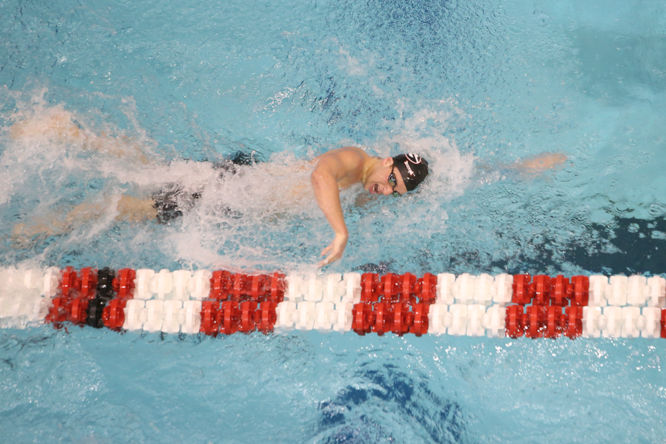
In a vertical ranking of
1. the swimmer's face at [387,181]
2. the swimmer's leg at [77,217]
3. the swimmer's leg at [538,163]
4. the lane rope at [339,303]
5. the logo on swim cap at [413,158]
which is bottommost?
the lane rope at [339,303]

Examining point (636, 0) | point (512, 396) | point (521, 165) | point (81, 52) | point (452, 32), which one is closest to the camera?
point (512, 396)

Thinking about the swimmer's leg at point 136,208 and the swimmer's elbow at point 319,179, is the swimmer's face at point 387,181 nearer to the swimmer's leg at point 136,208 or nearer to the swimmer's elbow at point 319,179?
the swimmer's elbow at point 319,179

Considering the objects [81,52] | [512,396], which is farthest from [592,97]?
[81,52]

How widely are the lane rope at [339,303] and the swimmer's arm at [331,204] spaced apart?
384 mm

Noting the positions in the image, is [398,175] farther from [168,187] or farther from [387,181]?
[168,187]

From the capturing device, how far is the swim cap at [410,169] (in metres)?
2.33

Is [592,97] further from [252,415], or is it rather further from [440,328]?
[252,415]

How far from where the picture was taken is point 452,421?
241 centimetres

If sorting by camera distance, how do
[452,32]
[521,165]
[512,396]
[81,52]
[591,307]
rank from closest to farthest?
[591,307] < [512,396] < [521,165] < [81,52] < [452,32]

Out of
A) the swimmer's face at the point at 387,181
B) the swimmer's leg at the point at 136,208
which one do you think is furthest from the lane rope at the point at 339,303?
the swimmer's face at the point at 387,181

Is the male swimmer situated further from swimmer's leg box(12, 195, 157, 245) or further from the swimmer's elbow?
the swimmer's elbow

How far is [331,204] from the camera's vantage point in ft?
6.65

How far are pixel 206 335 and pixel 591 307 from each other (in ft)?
5.98

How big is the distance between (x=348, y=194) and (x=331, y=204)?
0.67m
